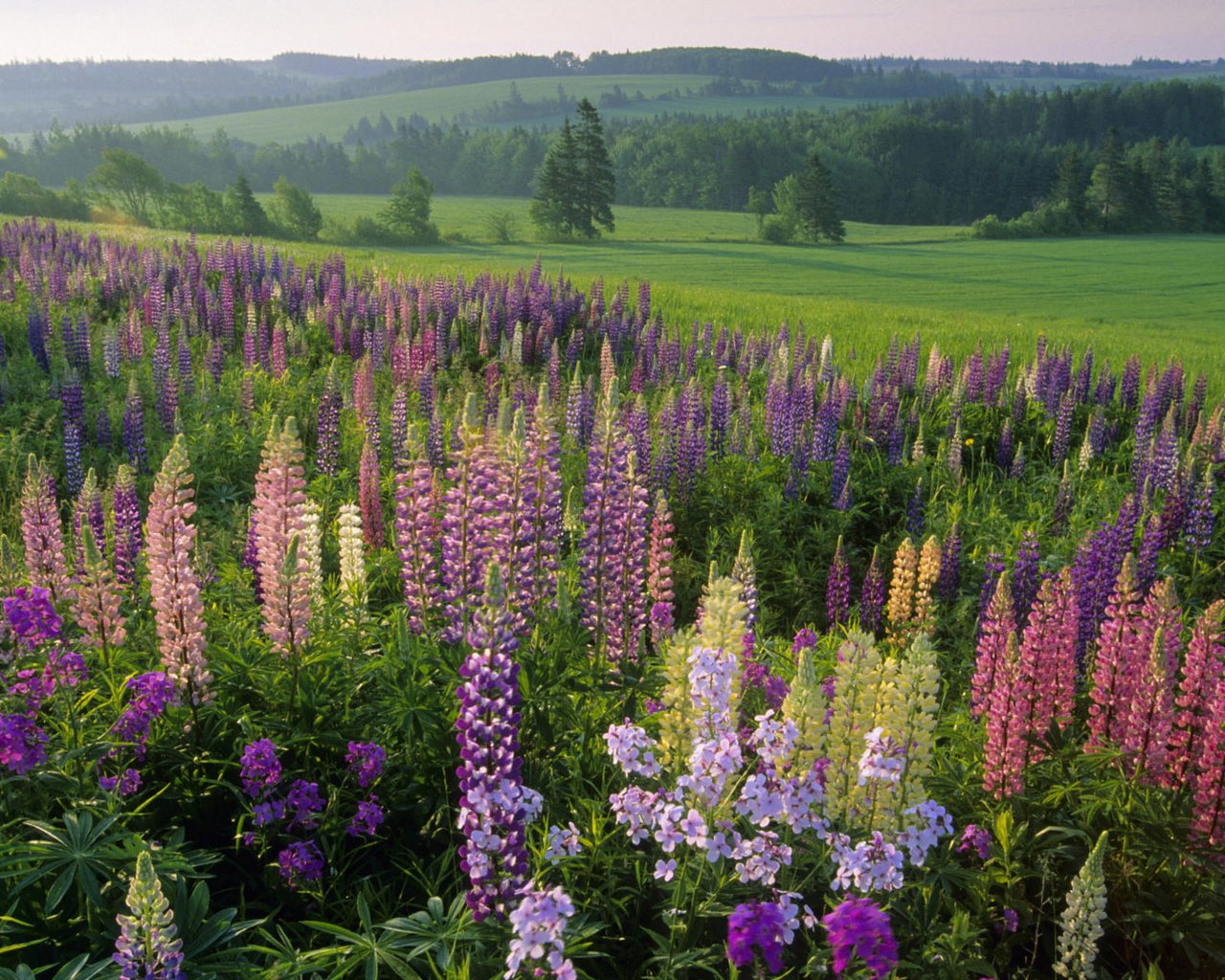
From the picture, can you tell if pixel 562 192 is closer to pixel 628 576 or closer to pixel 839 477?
pixel 839 477

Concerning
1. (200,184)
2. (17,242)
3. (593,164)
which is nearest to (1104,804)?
(17,242)

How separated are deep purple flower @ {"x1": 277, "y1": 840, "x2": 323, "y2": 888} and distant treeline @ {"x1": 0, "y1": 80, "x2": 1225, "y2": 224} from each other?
3512 inches

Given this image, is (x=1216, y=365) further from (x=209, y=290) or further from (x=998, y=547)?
(x=209, y=290)

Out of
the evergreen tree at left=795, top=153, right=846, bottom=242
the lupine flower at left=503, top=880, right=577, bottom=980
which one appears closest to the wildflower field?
the lupine flower at left=503, top=880, right=577, bottom=980

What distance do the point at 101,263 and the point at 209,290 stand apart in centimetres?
466

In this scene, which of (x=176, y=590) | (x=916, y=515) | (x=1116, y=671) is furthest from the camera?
(x=916, y=515)

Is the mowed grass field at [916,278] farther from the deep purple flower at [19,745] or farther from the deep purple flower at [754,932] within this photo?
the deep purple flower at [19,745]

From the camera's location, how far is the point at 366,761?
374 centimetres

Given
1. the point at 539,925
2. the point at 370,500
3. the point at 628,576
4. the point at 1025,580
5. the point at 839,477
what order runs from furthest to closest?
the point at 839,477
the point at 1025,580
the point at 370,500
the point at 628,576
the point at 539,925

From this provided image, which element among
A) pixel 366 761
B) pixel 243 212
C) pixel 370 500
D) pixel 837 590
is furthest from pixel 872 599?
pixel 243 212

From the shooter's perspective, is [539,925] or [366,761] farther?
[366,761]

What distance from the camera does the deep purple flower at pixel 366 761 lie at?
3.71m

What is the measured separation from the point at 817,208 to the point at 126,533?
66479 mm

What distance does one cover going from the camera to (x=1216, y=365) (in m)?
17.7
